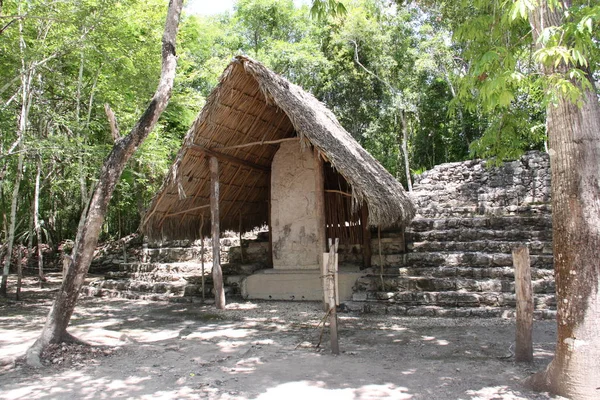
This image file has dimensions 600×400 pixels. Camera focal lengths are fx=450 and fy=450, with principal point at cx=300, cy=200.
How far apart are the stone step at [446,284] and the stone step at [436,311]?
35cm

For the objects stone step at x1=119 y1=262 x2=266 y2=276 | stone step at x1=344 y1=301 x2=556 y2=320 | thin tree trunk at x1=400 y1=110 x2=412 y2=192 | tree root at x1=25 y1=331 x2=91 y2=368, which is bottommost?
stone step at x1=344 y1=301 x2=556 y2=320

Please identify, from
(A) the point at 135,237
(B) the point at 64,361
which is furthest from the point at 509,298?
(A) the point at 135,237

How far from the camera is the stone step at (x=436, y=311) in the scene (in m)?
5.77

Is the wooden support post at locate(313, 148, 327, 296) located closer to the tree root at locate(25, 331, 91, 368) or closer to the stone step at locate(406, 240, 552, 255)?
the stone step at locate(406, 240, 552, 255)

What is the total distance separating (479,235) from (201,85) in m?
14.7

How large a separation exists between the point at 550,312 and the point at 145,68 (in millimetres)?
8791

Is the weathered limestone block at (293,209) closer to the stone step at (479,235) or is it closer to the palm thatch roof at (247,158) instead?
the palm thatch roof at (247,158)

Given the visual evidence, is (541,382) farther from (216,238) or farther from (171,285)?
(171,285)

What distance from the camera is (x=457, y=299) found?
20.4ft

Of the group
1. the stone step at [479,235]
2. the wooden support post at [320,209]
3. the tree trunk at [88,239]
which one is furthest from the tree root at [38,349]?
the stone step at [479,235]

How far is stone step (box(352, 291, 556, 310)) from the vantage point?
19.4 ft

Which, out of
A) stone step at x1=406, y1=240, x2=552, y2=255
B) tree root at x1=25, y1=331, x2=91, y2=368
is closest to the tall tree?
tree root at x1=25, y1=331, x2=91, y2=368

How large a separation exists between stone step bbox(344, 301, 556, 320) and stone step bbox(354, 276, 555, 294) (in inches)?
13.9

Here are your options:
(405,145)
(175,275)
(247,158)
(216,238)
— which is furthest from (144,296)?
(405,145)
